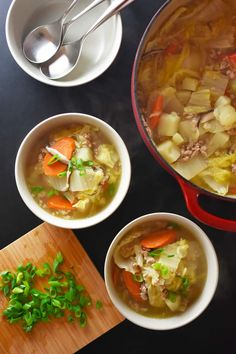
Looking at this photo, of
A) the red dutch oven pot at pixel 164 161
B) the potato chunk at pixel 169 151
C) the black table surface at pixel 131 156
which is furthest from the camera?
the black table surface at pixel 131 156

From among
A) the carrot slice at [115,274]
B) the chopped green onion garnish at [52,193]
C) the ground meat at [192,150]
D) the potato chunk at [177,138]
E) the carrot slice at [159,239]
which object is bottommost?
the carrot slice at [115,274]

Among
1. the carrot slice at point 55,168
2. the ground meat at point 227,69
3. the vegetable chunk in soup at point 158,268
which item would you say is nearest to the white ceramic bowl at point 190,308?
the vegetable chunk in soup at point 158,268

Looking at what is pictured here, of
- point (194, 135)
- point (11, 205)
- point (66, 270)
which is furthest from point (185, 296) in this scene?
point (11, 205)

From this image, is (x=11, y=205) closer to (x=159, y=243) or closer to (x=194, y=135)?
(x=159, y=243)

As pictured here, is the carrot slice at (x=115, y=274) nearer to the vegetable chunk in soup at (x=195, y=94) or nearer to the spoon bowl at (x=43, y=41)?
the vegetable chunk in soup at (x=195, y=94)

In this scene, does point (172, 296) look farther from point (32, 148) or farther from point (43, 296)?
point (32, 148)

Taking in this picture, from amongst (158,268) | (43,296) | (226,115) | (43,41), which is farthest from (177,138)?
(43,296)

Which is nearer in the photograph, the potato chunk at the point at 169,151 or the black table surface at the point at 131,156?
the potato chunk at the point at 169,151

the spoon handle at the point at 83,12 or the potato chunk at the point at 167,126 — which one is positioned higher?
the spoon handle at the point at 83,12
